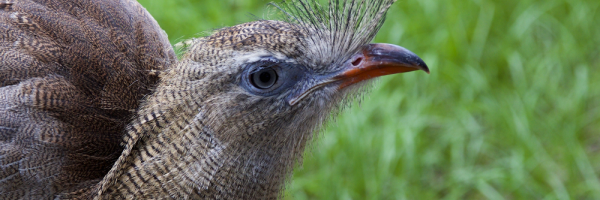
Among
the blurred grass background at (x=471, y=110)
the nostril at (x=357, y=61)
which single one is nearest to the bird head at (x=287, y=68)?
the nostril at (x=357, y=61)

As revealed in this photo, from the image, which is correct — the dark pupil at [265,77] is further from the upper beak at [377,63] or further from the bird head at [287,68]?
the upper beak at [377,63]

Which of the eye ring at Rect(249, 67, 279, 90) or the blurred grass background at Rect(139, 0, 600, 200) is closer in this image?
the eye ring at Rect(249, 67, 279, 90)

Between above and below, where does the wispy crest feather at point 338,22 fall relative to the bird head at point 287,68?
above

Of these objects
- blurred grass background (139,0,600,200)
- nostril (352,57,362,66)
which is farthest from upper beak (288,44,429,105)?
blurred grass background (139,0,600,200)

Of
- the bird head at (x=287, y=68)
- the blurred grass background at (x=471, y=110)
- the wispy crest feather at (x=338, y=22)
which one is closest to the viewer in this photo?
the bird head at (x=287, y=68)

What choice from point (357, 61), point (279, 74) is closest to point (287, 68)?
point (279, 74)

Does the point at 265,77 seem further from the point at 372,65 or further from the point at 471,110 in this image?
the point at 471,110

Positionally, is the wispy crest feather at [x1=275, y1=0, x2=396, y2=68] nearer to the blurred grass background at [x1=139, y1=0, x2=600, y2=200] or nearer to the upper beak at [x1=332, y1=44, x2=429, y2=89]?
the upper beak at [x1=332, y1=44, x2=429, y2=89]

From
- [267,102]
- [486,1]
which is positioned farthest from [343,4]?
[486,1]
